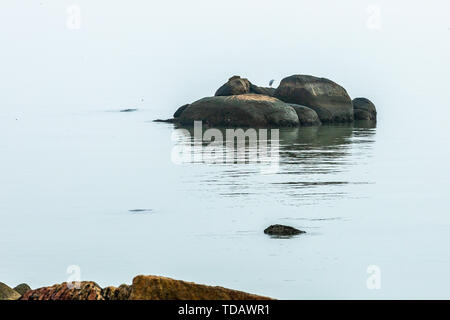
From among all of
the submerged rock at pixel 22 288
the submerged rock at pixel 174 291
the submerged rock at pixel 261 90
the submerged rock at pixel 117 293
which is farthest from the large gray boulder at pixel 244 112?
the submerged rock at pixel 174 291

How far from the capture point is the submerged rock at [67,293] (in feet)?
24.6

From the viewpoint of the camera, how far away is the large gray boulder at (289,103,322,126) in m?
43.4

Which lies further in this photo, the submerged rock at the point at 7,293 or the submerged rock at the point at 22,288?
the submerged rock at the point at 22,288

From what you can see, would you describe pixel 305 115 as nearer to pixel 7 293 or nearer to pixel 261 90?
pixel 261 90

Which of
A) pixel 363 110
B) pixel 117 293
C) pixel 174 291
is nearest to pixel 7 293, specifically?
pixel 117 293

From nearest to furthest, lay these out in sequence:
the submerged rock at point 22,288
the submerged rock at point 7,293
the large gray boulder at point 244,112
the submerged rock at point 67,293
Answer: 1. the submerged rock at point 67,293
2. the submerged rock at point 7,293
3. the submerged rock at point 22,288
4. the large gray boulder at point 244,112

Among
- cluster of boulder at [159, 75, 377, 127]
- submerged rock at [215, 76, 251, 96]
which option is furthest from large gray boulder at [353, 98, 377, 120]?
submerged rock at [215, 76, 251, 96]

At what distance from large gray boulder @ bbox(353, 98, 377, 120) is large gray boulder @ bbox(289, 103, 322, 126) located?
6457mm

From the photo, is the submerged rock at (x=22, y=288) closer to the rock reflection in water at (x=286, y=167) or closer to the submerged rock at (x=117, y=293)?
the submerged rock at (x=117, y=293)

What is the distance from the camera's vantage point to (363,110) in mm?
49812

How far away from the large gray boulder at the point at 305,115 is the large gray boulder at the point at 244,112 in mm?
Answer: 1090

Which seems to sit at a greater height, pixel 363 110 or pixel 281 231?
pixel 363 110

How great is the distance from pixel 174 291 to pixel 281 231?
16.0 feet

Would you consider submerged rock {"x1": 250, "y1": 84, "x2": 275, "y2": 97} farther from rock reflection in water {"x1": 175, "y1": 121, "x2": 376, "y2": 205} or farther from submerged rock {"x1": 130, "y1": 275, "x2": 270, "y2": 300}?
submerged rock {"x1": 130, "y1": 275, "x2": 270, "y2": 300}
